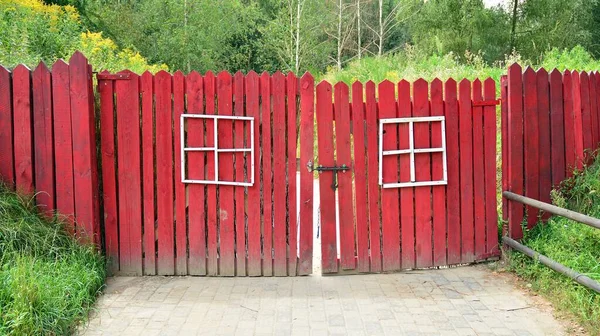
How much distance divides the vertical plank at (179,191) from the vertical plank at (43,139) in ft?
4.18

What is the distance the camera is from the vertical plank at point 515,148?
6.80 meters

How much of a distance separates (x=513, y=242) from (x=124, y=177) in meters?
4.25

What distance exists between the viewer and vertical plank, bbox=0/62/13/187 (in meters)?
6.35

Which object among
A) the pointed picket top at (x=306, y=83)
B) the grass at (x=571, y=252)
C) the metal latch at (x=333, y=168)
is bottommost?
the grass at (x=571, y=252)

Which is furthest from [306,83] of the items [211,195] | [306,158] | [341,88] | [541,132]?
[541,132]

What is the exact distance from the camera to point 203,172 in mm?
6578

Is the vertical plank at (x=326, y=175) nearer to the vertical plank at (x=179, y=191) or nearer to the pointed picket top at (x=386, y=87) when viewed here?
the pointed picket top at (x=386, y=87)

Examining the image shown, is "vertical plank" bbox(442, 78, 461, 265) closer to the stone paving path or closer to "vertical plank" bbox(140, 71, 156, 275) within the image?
the stone paving path

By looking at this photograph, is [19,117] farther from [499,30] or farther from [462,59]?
[499,30]

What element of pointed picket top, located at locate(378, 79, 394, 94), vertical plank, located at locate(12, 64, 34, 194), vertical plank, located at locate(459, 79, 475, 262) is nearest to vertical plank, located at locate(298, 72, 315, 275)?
pointed picket top, located at locate(378, 79, 394, 94)

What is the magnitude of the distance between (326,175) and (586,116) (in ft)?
10.2

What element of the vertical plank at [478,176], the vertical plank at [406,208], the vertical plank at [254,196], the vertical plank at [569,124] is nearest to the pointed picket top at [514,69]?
the vertical plank at [478,176]

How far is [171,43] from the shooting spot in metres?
26.5

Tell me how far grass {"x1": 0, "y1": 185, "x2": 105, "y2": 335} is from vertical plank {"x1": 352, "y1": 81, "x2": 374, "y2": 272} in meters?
2.72
